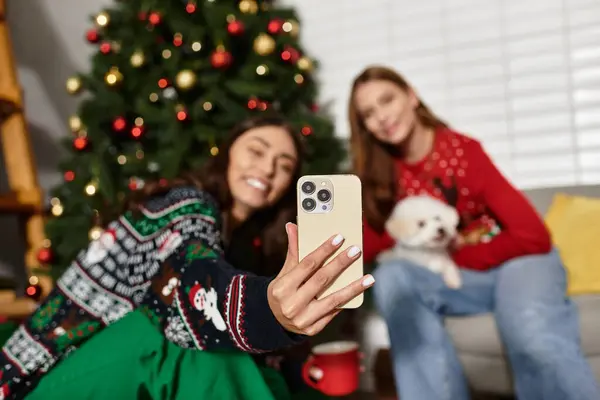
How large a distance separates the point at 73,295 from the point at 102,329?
3.7 inches

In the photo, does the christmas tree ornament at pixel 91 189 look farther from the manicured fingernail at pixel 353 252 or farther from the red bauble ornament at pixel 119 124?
the manicured fingernail at pixel 353 252

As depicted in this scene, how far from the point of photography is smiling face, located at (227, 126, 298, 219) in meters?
1.15

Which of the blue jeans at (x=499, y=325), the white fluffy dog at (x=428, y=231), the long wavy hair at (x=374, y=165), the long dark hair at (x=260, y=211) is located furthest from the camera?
the long wavy hair at (x=374, y=165)

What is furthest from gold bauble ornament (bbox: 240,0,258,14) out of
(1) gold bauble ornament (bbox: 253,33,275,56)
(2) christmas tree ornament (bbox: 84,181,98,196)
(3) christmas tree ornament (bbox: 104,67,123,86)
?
(2) christmas tree ornament (bbox: 84,181,98,196)

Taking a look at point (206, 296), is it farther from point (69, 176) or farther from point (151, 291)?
point (69, 176)

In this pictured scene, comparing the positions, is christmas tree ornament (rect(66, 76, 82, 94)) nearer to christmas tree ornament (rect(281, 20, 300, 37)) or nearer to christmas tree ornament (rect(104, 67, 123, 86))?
christmas tree ornament (rect(104, 67, 123, 86))

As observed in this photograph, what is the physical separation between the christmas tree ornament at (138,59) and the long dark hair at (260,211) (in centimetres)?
82

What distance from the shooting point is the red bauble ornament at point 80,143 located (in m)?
1.97

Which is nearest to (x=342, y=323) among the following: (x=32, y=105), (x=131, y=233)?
(x=131, y=233)

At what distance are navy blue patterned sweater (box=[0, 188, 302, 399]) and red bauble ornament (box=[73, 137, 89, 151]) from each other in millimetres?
949

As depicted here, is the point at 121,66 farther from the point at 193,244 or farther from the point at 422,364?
the point at 422,364

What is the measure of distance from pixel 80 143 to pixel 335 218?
5.12ft

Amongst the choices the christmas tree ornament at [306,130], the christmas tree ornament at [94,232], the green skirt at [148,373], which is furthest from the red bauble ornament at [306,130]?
the green skirt at [148,373]

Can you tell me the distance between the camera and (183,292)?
82cm
